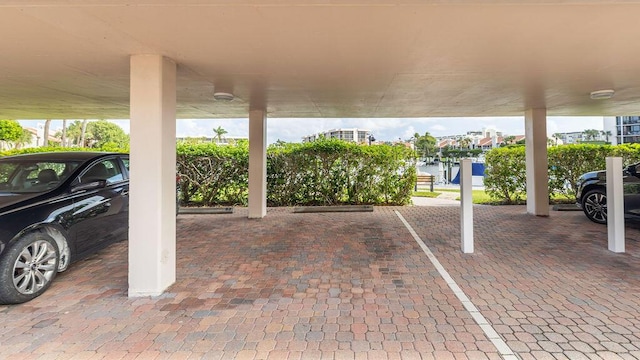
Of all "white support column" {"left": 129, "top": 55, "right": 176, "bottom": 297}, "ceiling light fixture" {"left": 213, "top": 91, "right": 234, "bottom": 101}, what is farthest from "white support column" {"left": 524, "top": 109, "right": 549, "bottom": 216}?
"white support column" {"left": 129, "top": 55, "right": 176, "bottom": 297}

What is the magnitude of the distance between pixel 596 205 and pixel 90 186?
31.4 feet

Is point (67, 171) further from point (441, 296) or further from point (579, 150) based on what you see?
point (579, 150)

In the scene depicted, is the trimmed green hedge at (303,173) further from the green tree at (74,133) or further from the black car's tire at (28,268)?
the green tree at (74,133)

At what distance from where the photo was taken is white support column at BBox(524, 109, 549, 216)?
A: 8.02 meters

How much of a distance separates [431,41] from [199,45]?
2.41m

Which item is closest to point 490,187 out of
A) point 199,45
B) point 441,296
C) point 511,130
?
point 441,296

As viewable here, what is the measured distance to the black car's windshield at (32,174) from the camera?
4.05 m

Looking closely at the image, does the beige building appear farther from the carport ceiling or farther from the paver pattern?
the paver pattern

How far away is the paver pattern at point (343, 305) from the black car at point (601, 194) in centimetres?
106

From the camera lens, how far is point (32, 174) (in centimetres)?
439

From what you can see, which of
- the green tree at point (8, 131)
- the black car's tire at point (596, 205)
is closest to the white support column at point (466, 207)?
the black car's tire at point (596, 205)

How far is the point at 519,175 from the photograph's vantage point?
9.77m

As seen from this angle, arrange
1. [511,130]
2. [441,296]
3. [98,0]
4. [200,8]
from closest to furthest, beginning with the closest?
[98,0], [200,8], [441,296], [511,130]

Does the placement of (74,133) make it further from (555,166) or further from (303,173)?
(555,166)
